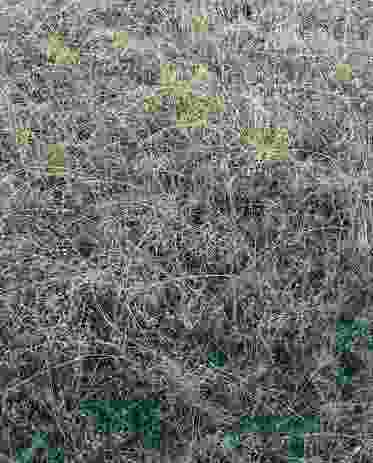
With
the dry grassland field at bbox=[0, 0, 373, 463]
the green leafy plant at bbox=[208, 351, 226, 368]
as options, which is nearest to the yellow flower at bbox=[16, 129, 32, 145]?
the dry grassland field at bbox=[0, 0, 373, 463]

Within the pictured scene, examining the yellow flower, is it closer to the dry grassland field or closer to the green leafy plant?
the dry grassland field

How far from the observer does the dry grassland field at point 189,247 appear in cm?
162

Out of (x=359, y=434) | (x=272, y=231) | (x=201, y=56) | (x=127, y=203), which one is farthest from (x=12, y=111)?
(x=359, y=434)

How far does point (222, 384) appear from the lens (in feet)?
5.54

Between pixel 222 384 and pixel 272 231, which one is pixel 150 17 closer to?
pixel 272 231

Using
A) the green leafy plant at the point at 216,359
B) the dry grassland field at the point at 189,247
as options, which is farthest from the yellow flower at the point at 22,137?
the green leafy plant at the point at 216,359

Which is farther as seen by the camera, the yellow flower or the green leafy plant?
the yellow flower

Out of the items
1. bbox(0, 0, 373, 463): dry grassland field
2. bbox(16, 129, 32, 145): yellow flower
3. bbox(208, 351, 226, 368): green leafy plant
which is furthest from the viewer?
bbox(16, 129, 32, 145): yellow flower

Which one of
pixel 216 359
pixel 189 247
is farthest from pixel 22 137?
pixel 216 359

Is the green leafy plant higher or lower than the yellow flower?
lower

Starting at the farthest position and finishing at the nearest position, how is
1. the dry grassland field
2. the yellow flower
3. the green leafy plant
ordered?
the yellow flower < the green leafy plant < the dry grassland field

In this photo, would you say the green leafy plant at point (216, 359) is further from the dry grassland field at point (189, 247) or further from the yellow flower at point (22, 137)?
the yellow flower at point (22, 137)

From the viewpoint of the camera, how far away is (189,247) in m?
2.09

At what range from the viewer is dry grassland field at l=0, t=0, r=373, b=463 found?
1.62 metres
